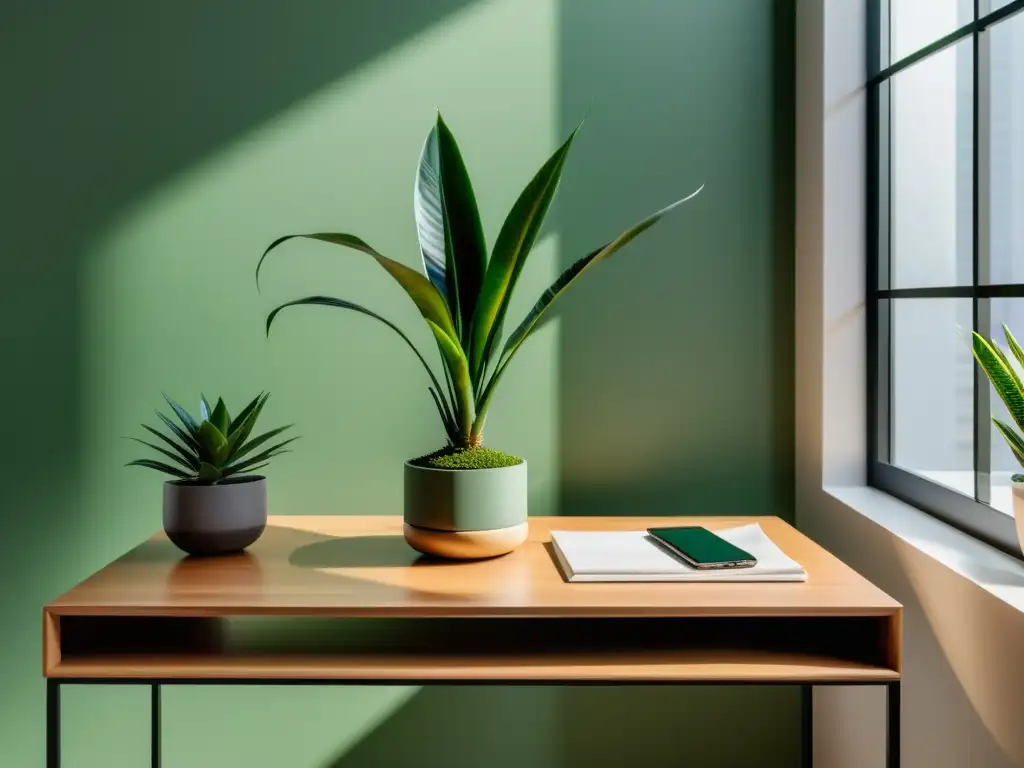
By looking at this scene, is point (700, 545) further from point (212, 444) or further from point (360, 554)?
point (212, 444)

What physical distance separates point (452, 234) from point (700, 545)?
0.58m

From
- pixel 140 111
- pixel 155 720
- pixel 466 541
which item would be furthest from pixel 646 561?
pixel 140 111

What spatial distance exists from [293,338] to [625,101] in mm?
772

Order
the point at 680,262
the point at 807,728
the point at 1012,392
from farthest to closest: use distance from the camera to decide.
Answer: the point at 680,262, the point at 807,728, the point at 1012,392

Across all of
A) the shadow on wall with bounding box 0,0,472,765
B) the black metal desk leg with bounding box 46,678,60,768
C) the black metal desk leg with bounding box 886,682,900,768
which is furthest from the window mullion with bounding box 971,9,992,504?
the black metal desk leg with bounding box 46,678,60,768

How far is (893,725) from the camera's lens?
109 cm

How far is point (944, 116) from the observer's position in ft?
4.85

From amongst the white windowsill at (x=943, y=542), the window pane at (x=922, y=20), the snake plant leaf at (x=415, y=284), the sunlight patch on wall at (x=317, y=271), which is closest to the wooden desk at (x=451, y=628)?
the white windowsill at (x=943, y=542)

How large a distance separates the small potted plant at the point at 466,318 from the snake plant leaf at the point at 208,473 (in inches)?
9.0

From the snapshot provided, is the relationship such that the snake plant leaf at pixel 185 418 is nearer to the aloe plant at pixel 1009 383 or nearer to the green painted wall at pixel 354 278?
the green painted wall at pixel 354 278

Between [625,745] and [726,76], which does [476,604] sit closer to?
[625,745]

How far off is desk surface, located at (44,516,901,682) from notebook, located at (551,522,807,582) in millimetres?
19

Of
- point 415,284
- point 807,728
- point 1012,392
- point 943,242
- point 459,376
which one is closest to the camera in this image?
point 1012,392

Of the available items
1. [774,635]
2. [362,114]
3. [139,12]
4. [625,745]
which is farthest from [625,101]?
[625,745]
